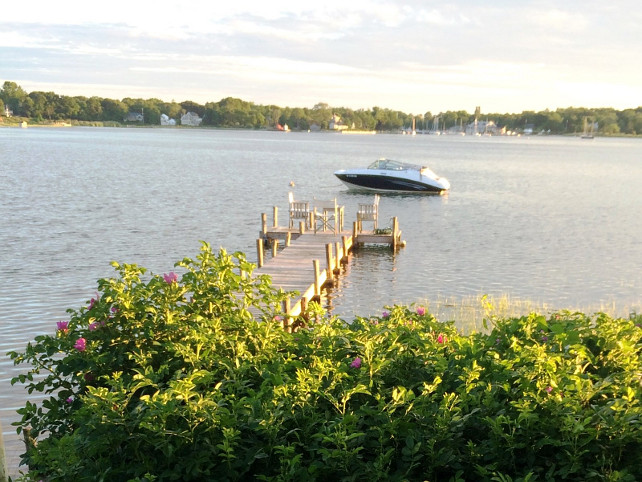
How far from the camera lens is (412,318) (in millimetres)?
6000

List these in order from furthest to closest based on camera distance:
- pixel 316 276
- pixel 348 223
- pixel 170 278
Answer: pixel 348 223, pixel 316 276, pixel 170 278

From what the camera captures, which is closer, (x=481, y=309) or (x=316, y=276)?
(x=481, y=309)

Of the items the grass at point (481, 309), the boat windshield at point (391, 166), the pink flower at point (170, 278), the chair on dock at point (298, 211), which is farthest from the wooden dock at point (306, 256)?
the boat windshield at point (391, 166)

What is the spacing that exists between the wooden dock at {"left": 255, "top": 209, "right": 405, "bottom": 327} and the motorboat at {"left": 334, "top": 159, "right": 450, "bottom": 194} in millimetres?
19861

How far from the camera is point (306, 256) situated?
20.1m

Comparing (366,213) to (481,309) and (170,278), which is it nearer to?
(481,309)

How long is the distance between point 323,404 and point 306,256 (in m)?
15.6

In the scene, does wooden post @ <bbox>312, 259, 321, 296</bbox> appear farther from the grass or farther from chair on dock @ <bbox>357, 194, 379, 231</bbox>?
chair on dock @ <bbox>357, 194, 379, 231</bbox>

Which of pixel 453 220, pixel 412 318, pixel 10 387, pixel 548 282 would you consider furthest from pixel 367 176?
pixel 412 318

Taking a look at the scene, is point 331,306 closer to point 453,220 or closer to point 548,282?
point 548,282

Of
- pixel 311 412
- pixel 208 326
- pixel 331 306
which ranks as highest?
pixel 208 326

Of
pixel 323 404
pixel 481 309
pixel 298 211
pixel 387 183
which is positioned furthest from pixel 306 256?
pixel 387 183

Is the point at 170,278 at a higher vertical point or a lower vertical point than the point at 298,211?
higher

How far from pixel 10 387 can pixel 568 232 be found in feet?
92.3
